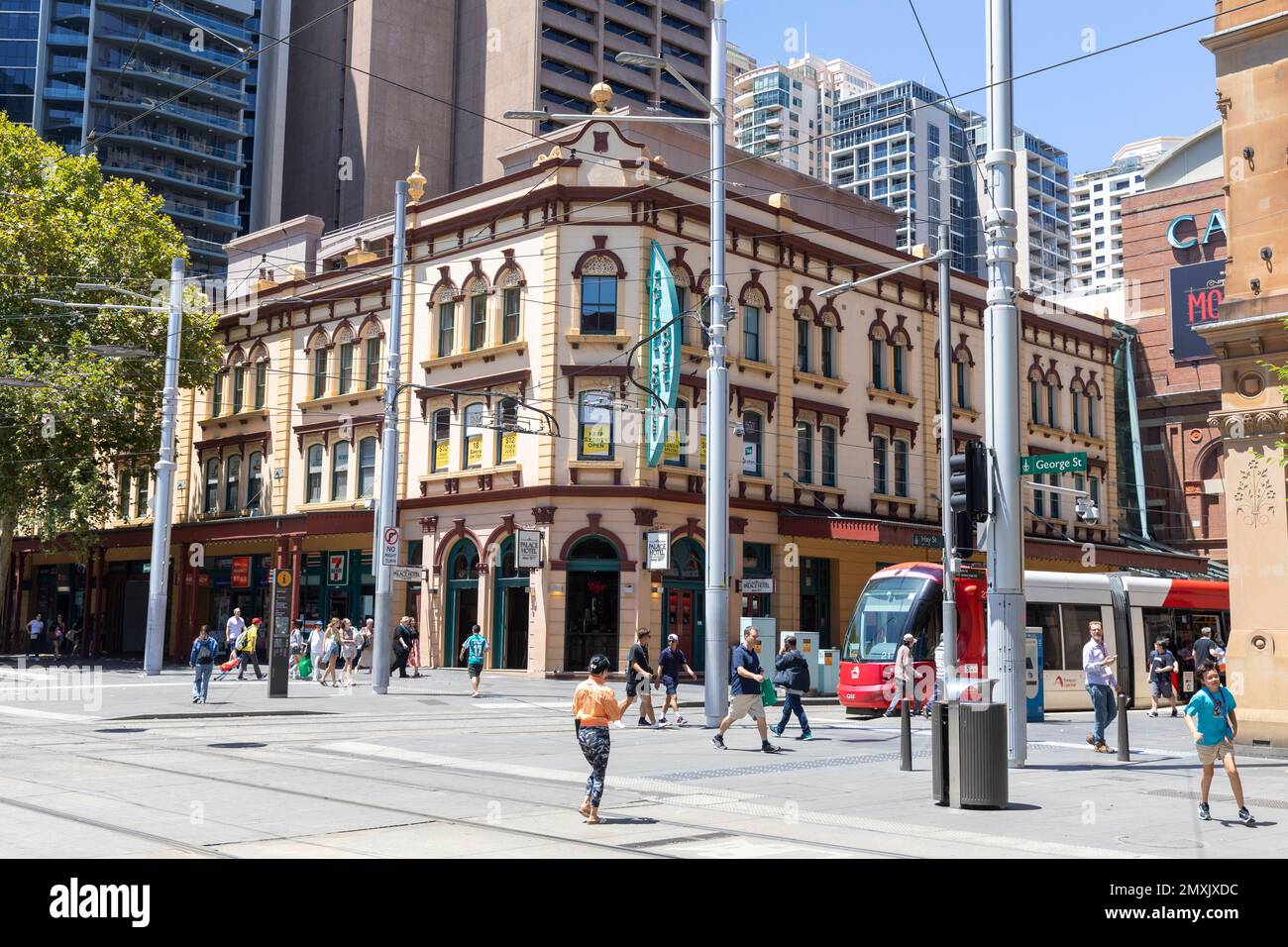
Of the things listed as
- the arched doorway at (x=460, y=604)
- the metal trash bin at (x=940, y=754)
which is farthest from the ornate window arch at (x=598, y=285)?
A: the metal trash bin at (x=940, y=754)

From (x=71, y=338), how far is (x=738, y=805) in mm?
36041

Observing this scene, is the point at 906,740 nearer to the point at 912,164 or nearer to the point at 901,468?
the point at 901,468

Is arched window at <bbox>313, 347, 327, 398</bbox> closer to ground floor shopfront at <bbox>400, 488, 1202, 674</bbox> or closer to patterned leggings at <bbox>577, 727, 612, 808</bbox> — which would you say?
ground floor shopfront at <bbox>400, 488, 1202, 674</bbox>

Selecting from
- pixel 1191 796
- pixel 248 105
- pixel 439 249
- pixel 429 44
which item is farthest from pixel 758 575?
pixel 248 105

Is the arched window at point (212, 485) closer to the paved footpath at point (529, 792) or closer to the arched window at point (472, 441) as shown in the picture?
the arched window at point (472, 441)

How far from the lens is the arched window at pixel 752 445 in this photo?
129 feet

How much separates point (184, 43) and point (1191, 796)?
299 feet

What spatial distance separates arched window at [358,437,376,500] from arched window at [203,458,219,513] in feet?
28.9

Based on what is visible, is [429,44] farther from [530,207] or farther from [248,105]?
[530,207]

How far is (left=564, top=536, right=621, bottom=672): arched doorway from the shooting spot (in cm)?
3606

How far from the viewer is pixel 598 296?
37094 mm

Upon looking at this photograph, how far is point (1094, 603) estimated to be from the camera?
2955 centimetres

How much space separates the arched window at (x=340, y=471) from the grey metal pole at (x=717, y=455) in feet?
75.1

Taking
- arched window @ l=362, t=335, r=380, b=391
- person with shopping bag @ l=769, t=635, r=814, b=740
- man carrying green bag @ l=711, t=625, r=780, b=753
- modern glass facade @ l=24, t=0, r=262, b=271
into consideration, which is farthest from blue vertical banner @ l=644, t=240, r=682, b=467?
modern glass facade @ l=24, t=0, r=262, b=271
